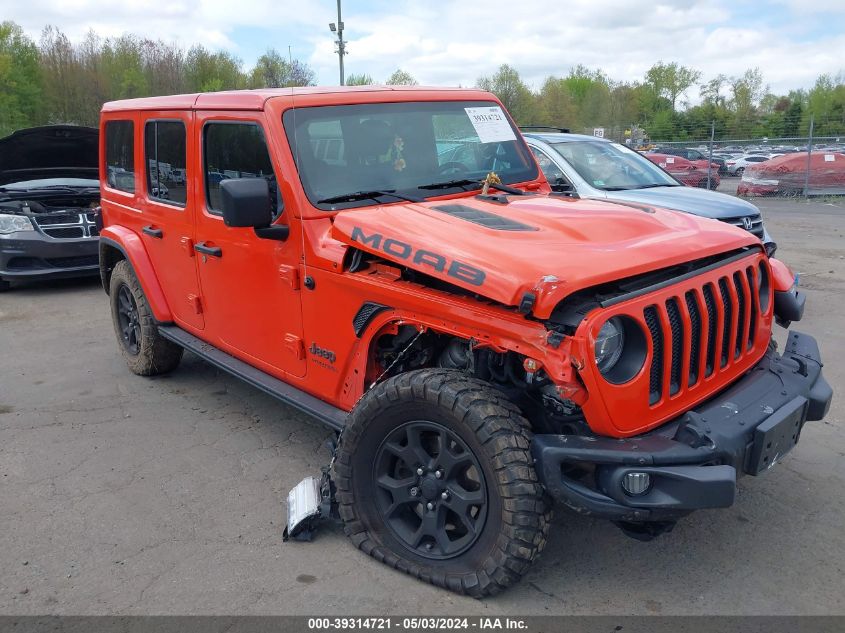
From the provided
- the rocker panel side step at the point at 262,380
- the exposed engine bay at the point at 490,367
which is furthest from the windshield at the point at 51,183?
the exposed engine bay at the point at 490,367

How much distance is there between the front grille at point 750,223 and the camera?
693 cm

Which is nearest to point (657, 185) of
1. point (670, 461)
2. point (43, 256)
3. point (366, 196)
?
point (366, 196)

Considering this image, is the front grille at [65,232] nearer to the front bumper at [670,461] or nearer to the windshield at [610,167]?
the windshield at [610,167]

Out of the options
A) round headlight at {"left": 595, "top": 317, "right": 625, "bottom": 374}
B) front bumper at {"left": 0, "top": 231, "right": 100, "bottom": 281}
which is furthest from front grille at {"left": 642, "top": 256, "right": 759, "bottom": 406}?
front bumper at {"left": 0, "top": 231, "right": 100, "bottom": 281}

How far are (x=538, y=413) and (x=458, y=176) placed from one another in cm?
154

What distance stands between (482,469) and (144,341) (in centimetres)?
348

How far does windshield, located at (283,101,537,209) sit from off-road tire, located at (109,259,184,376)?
216 cm

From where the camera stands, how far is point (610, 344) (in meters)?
2.74

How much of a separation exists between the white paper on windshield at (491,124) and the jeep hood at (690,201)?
8.70 feet

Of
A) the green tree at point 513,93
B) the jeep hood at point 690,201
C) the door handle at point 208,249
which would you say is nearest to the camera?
the door handle at point 208,249

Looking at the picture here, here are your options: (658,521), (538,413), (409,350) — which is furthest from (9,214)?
(658,521)

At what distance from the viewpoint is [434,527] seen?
2953 mm

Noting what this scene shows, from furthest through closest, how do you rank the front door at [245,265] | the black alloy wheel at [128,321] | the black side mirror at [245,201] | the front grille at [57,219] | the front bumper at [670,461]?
the front grille at [57,219], the black alloy wheel at [128,321], the front door at [245,265], the black side mirror at [245,201], the front bumper at [670,461]

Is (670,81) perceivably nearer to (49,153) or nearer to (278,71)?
(278,71)
